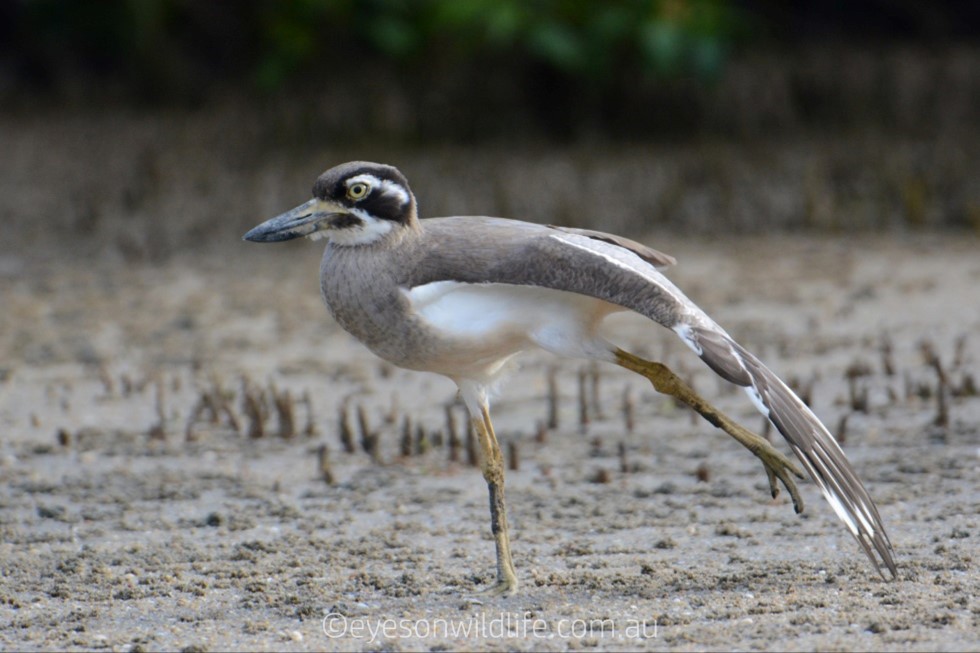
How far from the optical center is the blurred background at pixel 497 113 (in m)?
10.5

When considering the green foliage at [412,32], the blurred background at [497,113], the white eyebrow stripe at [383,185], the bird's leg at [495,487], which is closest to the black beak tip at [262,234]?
the white eyebrow stripe at [383,185]

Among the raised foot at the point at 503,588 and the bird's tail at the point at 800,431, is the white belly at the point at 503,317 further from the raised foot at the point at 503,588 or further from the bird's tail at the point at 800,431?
the raised foot at the point at 503,588

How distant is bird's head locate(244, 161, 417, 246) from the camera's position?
4504 mm

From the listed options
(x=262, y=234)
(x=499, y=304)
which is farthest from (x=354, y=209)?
(x=499, y=304)

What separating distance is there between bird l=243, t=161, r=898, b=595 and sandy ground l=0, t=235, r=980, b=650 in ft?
1.10

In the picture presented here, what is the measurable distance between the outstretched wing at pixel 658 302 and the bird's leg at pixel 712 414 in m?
0.27

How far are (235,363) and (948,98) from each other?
23.1 ft

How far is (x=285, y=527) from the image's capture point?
17.5 ft

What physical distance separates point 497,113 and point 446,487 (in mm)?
6937

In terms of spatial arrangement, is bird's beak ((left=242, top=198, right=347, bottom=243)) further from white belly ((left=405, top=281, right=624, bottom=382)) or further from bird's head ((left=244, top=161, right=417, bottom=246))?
white belly ((left=405, top=281, right=624, bottom=382))

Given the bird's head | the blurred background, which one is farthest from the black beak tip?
the blurred background

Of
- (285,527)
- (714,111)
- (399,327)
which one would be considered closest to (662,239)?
(714,111)

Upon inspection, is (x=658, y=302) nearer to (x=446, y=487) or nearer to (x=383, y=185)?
(x=383, y=185)

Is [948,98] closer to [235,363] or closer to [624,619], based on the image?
[235,363]
